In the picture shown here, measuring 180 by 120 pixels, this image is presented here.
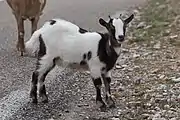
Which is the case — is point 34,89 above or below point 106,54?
below

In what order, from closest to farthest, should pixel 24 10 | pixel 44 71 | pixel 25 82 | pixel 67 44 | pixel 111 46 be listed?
pixel 111 46 → pixel 67 44 → pixel 44 71 → pixel 25 82 → pixel 24 10

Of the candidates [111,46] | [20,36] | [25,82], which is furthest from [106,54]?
[20,36]

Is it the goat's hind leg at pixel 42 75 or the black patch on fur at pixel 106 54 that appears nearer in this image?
the black patch on fur at pixel 106 54

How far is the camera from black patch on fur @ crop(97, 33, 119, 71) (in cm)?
792

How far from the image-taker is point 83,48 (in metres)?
7.94

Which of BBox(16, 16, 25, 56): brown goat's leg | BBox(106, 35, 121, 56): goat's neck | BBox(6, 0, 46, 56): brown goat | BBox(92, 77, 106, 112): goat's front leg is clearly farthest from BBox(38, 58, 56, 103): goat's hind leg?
BBox(6, 0, 46, 56): brown goat

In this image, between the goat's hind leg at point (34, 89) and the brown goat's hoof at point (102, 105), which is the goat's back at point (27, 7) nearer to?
the goat's hind leg at point (34, 89)

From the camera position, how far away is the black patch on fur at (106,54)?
312 inches

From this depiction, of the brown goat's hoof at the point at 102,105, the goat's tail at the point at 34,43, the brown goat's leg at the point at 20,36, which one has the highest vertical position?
the goat's tail at the point at 34,43

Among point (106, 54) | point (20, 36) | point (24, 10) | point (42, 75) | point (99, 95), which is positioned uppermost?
point (24, 10)

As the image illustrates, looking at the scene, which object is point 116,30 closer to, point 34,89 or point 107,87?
point 107,87

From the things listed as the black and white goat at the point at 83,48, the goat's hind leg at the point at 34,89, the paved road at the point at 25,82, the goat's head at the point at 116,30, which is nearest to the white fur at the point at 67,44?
the black and white goat at the point at 83,48

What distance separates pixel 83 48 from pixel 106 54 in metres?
0.32

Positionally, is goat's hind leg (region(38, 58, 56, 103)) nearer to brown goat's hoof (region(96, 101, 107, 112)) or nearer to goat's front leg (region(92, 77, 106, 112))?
goat's front leg (region(92, 77, 106, 112))
